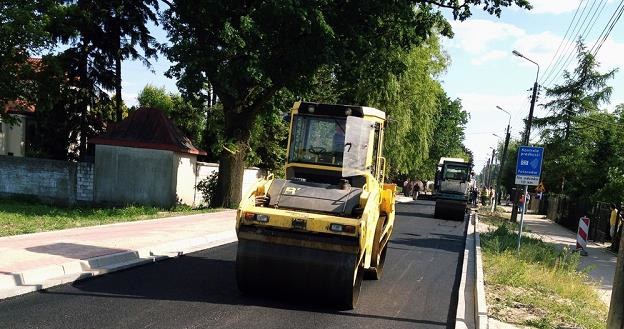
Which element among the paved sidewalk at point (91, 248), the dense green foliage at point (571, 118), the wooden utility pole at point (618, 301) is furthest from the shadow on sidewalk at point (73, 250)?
the dense green foliage at point (571, 118)

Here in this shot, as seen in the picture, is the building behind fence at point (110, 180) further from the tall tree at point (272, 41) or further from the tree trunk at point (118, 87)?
the tree trunk at point (118, 87)

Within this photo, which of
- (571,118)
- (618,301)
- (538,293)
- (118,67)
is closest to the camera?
(618,301)

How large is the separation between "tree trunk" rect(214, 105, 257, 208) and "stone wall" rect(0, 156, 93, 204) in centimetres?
588

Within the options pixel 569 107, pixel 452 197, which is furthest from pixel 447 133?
pixel 452 197

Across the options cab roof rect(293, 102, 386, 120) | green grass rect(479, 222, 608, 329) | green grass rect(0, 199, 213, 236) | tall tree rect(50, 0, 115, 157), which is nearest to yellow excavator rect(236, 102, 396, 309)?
cab roof rect(293, 102, 386, 120)

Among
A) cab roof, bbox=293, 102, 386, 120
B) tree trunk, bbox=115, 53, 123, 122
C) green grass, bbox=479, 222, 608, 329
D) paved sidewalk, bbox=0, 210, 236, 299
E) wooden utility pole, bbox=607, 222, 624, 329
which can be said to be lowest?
paved sidewalk, bbox=0, 210, 236, 299

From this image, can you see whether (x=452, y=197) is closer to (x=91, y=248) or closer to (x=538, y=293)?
(x=538, y=293)

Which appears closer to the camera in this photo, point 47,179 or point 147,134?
point 147,134

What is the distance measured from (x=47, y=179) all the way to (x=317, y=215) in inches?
787

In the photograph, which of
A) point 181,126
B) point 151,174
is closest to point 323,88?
point 181,126

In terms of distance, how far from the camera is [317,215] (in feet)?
24.5

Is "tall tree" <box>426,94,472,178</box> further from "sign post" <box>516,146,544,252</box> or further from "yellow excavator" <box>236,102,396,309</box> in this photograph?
"yellow excavator" <box>236,102,396,309</box>

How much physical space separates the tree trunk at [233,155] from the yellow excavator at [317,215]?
12238 mm

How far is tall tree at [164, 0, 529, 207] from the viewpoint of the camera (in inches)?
671
